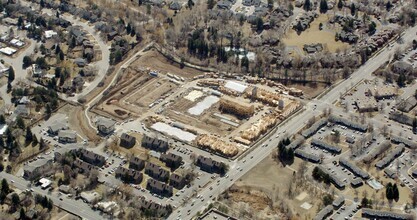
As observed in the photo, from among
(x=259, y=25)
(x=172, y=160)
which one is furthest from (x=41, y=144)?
(x=259, y=25)

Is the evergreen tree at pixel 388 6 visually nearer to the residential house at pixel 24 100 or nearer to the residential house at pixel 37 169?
the residential house at pixel 24 100

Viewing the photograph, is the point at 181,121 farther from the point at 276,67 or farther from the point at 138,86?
the point at 276,67

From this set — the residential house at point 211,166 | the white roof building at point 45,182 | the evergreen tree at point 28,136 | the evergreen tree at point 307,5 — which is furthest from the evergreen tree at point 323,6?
the white roof building at point 45,182

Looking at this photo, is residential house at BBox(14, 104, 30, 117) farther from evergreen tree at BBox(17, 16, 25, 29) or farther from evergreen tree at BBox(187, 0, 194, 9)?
evergreen tree at BBox(187, 0, 194, 9)

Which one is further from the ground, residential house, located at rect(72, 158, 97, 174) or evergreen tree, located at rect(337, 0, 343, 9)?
evergreen tree, located at rect(337, 0, 343, 9)

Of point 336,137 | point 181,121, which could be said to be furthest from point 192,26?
point 336,137

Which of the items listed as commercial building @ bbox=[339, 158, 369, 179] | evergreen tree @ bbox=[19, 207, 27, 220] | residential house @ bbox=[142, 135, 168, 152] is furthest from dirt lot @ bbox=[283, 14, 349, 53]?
evergreen tree @ bbox=[19, 207, 27, 220]

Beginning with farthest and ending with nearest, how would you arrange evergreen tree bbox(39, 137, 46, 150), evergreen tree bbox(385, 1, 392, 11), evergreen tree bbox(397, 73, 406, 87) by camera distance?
evergreen tree bbox(385, 1, 392, 11) < evergreen tree bbox(397, 73, 406, 87) < evergreen tree bbox(39, 137, 46, 150)
